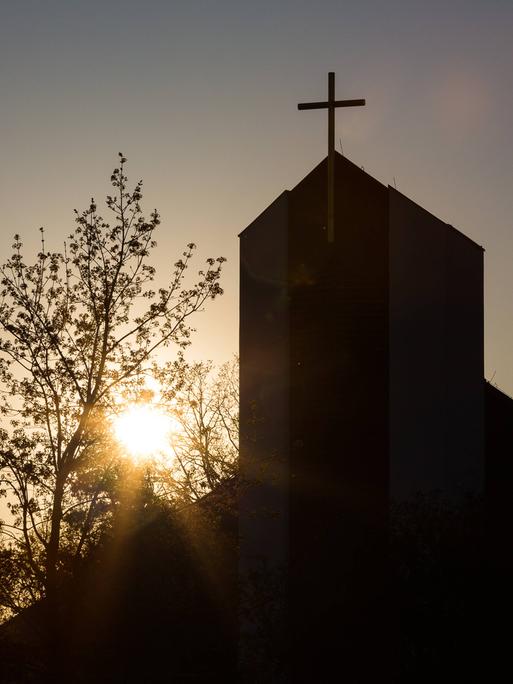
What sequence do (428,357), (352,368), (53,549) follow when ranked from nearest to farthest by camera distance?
(53,549)
(428,357)
(352,368)

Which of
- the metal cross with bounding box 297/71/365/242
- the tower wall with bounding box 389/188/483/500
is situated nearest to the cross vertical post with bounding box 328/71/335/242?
the metal cross with bounding box 297/71/365/242

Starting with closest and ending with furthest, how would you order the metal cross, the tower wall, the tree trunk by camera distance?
the tree trunk, the tower wall, the metal cross

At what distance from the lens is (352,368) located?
75.6ft

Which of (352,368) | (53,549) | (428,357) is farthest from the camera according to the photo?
(352,368)

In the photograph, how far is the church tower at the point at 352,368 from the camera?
894 inches

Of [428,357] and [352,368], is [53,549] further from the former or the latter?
[428,357]

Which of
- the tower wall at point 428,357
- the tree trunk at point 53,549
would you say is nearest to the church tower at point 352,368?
the tower wall at point 428,357

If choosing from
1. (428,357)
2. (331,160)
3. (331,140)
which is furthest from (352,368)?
(331,140)

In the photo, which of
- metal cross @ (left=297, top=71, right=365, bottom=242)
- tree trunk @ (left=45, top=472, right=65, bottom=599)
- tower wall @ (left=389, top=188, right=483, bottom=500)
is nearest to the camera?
tree trunk @ (left=45, top=472, right=65, bottom=599)

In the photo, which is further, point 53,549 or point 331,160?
point 331,160

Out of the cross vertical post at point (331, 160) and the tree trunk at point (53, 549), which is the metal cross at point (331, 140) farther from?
the tree trunk at point (53, 549)

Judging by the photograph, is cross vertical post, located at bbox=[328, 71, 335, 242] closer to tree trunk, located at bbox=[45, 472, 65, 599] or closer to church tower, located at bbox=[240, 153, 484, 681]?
church tower, located at bbox=[240, 153, 484, 681]

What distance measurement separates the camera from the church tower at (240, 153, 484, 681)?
22.7 meters

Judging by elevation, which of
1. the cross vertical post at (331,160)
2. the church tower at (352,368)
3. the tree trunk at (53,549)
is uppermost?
the cross vertical post at (331,160)
